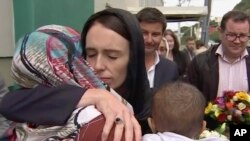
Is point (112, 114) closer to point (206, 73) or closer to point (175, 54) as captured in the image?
point (206, 73)

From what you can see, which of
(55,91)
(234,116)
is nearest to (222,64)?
(234,116)

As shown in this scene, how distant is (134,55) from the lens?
1553 mm

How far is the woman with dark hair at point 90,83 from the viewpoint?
3.82ft

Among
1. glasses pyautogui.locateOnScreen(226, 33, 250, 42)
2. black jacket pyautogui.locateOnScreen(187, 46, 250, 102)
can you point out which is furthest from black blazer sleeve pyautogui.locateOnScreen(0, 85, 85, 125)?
glasses pyautogui.locateOnScreen(226, 33, 250, 42)

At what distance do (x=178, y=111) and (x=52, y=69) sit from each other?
591mm

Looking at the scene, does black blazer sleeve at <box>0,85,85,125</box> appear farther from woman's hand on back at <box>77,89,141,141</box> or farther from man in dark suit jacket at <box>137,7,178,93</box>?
man in dark suit jacket at <box>137,7,178,93</box>

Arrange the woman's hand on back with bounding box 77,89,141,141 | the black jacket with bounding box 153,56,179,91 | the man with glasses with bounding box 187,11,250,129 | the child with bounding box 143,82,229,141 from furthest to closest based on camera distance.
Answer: the man with glasses with bounding box 187,11,250,129
the black jacket with bounding box 153,56,179,91
the child with bounding box 143,82,229,141
the woman's hand on back with bounding box 77,89,141,141

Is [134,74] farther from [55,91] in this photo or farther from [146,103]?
[55,91]

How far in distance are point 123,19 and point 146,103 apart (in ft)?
1.21

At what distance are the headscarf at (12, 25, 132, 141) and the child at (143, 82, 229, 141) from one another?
0.41 metres

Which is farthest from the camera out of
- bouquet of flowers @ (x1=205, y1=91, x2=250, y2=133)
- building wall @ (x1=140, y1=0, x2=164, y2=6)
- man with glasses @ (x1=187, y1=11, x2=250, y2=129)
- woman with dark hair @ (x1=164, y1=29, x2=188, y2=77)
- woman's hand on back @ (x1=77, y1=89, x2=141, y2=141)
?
building wall @ (x1=140, y1=0, x2=164, y2=6)

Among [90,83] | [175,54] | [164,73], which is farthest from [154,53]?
[175,54]

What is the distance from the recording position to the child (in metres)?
1.57

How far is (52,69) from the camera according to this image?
3.84 feet
